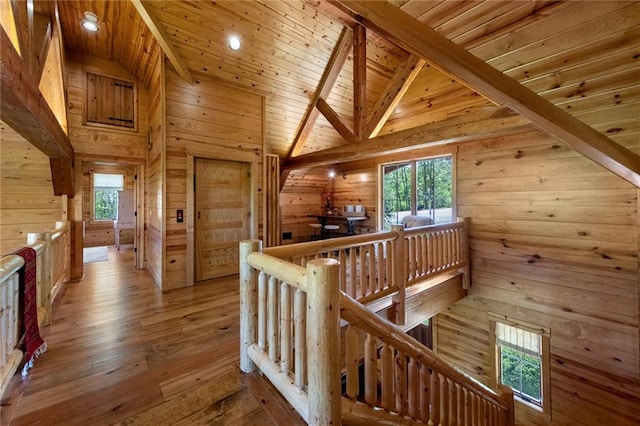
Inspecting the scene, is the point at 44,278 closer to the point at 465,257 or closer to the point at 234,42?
the point at 234,42

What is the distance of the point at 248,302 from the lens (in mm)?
1852

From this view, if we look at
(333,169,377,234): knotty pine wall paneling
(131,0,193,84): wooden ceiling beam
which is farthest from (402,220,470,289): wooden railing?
(131,0,193,84): wooden ceiling beam

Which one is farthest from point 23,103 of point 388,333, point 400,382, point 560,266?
point 560,266

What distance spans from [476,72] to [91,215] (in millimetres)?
9696

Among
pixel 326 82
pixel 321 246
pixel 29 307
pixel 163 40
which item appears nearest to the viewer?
pixel 29 307

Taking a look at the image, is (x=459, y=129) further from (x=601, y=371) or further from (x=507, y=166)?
(x=601, y=371)

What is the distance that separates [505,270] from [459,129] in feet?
8.44

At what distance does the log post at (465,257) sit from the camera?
14.2ft

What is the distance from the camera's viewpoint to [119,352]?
6.83 feet

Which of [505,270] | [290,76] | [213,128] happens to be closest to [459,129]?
[505,270]

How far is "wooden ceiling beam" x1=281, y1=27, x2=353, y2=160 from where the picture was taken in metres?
4.34

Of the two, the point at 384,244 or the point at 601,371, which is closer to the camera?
the point at 384,244

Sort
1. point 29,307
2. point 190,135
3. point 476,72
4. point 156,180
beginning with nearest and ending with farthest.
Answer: point 476,72, point 29,307, point 190,135, point 156,180

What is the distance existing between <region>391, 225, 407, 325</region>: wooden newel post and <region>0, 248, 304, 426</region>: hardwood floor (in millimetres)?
1802
